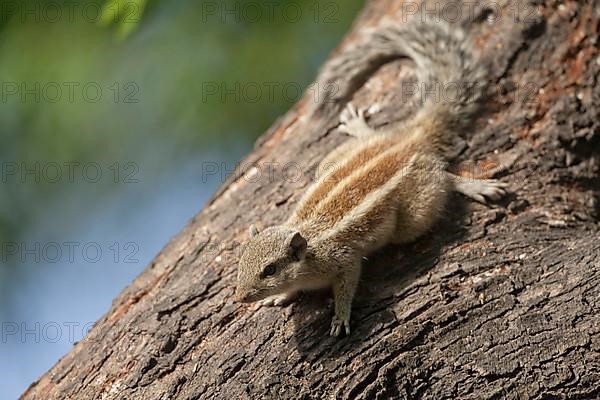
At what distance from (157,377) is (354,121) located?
7.33ft

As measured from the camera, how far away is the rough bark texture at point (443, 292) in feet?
13.3

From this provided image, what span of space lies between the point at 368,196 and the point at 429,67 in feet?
4.41

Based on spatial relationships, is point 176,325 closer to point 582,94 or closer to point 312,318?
point 312,318

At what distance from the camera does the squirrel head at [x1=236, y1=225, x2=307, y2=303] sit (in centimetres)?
453

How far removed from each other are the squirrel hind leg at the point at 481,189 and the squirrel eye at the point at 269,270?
126cm

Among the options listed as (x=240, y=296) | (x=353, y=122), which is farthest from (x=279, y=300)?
(x=353, y=122)

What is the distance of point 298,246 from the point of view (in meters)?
4.61

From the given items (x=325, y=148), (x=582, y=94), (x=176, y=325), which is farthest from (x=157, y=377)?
(x=582, y=94)

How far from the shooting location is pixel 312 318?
446 cm

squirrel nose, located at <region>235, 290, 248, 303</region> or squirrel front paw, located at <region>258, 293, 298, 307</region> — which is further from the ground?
squirrel nose, located at <region>235, 290, 248, 303</region>
